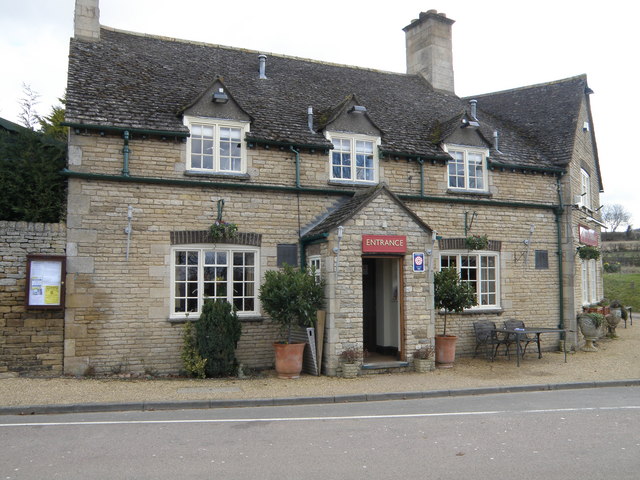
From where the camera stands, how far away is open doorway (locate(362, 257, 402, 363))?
1545 cm

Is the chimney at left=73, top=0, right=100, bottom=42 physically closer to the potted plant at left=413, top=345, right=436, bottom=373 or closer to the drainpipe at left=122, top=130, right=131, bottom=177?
the drainpipe at left=122, top=130, right=131, bottom=177

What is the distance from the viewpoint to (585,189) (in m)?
20.4

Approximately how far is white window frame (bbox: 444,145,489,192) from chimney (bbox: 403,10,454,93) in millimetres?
4988

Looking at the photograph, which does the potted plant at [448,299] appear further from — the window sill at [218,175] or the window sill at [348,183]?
the window sill at [218,175]

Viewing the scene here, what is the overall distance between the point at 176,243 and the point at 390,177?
5849mm

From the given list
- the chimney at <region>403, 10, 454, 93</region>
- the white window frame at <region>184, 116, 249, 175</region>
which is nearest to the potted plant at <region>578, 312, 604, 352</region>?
the chimney at <region>403, 10, 454, 93</region>

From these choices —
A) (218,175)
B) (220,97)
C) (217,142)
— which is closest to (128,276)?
(218,175)

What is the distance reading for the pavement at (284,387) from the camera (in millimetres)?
10117

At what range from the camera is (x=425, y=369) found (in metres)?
13.8

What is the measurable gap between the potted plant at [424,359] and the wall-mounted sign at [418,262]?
69.2 inches

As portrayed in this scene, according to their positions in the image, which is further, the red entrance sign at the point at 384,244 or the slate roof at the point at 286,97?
the slate roof at the point at 286,97

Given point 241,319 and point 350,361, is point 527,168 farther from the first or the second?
point 241,319

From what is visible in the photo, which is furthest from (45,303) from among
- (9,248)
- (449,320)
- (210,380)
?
(449,320)

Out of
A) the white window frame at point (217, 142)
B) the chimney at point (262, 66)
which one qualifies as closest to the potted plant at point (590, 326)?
the white window frame at point (217, 142)
